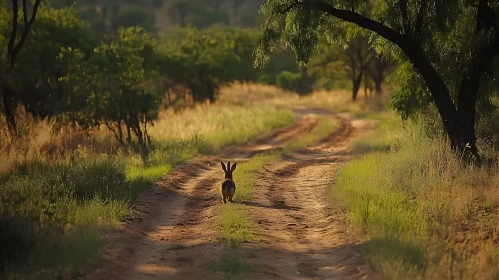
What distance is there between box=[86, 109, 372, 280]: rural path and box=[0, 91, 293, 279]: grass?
A: 40 centimetres

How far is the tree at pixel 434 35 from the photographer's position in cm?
1578

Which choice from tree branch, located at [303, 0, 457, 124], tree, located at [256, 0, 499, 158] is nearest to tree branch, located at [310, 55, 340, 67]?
tree, located at [256, 0, 499, 158]

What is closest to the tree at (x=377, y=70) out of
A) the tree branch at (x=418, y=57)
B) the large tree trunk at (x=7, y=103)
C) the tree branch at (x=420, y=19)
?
the large tree trunk at (x=7, y=103)

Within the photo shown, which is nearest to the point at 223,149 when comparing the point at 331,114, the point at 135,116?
the point at 135,116

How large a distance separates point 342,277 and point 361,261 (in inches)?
20.9

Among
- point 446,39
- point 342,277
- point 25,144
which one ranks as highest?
point 446,39

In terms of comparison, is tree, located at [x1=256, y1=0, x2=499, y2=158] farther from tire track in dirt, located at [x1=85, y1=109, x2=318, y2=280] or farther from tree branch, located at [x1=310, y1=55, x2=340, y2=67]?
tree branch, located at [x1=310, y1=55, x2=340, y2=67]

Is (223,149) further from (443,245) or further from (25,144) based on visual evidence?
(443,245)

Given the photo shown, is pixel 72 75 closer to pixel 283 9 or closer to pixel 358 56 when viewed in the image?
pixel 283 9

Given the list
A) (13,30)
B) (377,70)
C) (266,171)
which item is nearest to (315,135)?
(266,171)

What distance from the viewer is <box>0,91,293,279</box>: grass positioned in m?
9.49

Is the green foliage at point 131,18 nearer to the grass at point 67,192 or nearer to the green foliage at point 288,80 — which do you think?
the green foliage at point 288,80

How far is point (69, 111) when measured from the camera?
2705cm

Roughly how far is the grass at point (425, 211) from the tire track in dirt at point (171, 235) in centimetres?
243
